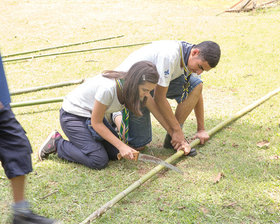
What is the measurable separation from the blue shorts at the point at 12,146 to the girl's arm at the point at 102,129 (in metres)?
0.90

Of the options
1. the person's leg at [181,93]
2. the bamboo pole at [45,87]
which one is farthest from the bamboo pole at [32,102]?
the person's leg at [181,93]

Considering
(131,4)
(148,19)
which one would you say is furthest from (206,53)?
(131,4)

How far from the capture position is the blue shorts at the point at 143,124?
3.35 m

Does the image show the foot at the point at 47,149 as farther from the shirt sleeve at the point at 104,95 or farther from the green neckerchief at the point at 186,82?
the green neckerchief at the point at 186,82

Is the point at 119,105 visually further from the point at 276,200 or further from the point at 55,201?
the point at 276,200

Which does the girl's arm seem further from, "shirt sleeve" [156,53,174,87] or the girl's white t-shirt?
"shirt sleeve" [156,53,174,87]

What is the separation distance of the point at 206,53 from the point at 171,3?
9545mm

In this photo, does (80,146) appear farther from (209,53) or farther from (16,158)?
(209,53)

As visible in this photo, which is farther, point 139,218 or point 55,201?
point 55,201

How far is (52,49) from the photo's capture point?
24.4 ft

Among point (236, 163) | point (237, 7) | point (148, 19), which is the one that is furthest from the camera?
point (237, 7)

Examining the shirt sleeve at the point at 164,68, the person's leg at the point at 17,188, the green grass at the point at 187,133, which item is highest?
the shirt sleeve at the point at 164,68

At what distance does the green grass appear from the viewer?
267cm

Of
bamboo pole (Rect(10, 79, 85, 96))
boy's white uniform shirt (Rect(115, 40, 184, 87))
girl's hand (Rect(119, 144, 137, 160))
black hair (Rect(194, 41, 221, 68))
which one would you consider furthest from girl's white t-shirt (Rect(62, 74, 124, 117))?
bamboo pole (Rect(10, 79, 85, 96))
